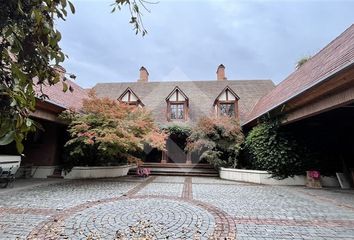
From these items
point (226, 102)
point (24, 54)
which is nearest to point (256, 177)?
point (226, 102)

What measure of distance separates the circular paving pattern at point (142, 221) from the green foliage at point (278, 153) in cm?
562

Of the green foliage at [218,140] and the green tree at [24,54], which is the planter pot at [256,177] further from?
the green tree at [24,54]

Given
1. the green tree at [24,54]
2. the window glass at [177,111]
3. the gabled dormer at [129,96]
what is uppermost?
the gabled dormer at [129,96]

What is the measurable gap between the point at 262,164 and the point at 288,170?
1.09 meters

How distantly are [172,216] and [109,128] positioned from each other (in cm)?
556

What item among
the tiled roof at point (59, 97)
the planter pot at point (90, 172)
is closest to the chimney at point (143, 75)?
the tiled roof at point (59, 97)

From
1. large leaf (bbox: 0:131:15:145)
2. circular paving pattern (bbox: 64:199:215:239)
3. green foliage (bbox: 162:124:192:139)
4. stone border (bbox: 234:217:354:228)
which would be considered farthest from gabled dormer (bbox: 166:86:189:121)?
large leaf (bbox: 0:131:15:145)

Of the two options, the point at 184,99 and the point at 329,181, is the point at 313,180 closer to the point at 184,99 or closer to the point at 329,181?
the point at 329,181

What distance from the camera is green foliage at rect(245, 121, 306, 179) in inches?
368

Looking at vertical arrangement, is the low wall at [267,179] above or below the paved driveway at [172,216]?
above

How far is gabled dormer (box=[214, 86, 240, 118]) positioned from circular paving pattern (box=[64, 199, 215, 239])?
10.8 meters

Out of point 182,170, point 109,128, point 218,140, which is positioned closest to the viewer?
point 109,128

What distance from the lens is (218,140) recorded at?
11969 millimetres

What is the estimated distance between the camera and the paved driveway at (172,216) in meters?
3.77
